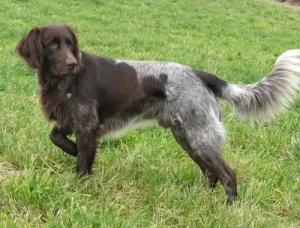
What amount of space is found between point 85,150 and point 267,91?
1.83 m

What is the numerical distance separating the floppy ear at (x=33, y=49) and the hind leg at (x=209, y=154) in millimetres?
1390

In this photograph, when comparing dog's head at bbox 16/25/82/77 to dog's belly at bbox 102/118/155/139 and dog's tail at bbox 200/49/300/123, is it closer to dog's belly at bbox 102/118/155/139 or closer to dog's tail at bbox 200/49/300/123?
dog's belly at bbox 102/118/155/139

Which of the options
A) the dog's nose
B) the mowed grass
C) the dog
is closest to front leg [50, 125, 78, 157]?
the dog

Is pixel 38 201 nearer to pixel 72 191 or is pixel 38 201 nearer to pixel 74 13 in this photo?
pixel 72 191

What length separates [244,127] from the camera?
6.40 meters

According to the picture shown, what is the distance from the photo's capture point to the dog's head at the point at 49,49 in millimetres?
4449

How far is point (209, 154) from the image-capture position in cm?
454

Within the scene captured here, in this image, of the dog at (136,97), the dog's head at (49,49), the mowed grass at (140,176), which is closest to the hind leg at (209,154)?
the dog at (136,97)

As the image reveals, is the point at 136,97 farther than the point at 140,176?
No

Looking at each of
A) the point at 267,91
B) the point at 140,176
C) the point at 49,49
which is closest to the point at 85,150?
the point at 140,176

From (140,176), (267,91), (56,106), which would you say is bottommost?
(140,176)

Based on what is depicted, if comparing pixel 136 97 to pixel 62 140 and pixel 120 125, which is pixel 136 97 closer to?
pixel 120 125

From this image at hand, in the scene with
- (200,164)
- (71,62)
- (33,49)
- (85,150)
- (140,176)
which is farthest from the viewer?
(140,176)

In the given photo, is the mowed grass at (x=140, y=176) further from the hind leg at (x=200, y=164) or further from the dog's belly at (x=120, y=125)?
the dog's belly at (x=120, y=125)
